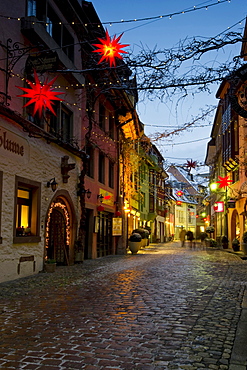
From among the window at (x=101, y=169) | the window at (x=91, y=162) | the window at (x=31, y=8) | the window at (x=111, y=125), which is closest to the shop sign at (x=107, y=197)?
the window at (x=101, y=169)

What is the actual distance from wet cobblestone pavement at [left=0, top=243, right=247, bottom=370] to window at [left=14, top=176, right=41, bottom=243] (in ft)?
6.64

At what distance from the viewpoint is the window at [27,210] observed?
40.9 feet

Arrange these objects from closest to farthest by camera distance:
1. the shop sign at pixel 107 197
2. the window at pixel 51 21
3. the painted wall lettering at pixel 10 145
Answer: the painted wall lettering at pixel 10 145, the window at pixel 51 21, the shop sign at pixel 107 197

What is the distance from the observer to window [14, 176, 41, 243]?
491 inches

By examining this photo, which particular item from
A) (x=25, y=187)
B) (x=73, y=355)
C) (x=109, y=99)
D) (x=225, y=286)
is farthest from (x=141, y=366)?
(x=109, y=99)

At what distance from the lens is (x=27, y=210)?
13289 millimetres

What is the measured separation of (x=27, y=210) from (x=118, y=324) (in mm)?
7897

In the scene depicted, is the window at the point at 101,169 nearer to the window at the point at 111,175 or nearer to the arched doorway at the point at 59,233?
the window at the point at 111,175

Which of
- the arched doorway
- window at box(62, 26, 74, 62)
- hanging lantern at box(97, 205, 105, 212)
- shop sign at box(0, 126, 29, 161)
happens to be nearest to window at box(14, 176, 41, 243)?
shop sign at box(0, 126, 29, 161)

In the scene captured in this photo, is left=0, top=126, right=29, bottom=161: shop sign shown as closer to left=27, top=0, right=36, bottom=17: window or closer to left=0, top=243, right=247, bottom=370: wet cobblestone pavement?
left=0, top=243, right=247, bottom=370: wet cobblestone pavement

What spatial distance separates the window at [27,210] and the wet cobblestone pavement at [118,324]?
6.64 feet

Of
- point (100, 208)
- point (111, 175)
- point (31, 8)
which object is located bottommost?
point (100, 208)

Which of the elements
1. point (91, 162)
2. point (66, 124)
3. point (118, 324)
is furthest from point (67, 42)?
point (118, 324)

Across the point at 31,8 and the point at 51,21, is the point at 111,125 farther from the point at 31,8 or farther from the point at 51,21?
the point at 31,8
